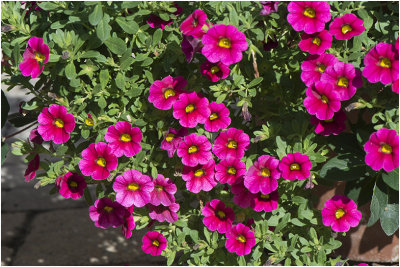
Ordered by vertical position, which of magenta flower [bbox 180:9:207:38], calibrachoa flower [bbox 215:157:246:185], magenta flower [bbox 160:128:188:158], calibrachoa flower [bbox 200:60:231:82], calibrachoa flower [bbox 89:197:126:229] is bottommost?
calibrachoa flower [bbox 89:197:126:229]

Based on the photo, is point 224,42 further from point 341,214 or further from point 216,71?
point 341,214

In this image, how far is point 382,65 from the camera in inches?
67.9

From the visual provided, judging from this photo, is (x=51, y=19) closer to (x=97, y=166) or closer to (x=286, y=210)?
(x=97, y=166)

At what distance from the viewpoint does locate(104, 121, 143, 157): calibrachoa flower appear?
1919 mm

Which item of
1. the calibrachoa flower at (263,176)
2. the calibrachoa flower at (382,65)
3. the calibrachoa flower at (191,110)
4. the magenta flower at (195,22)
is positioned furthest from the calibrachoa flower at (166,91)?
the calibrachoa flower at (382,65)

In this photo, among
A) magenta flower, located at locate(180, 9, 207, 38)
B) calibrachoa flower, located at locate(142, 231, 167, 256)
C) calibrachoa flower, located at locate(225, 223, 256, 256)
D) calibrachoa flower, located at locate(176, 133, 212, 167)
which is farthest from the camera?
calibrachoa flower, located at locate(142, 231, 167, 256)

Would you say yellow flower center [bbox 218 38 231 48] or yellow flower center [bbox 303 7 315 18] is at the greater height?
yellow flower center [bbox 303 7 315 18]

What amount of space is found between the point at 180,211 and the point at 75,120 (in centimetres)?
52

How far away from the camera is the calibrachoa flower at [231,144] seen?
1932mm

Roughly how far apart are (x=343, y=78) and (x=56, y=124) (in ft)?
3.01

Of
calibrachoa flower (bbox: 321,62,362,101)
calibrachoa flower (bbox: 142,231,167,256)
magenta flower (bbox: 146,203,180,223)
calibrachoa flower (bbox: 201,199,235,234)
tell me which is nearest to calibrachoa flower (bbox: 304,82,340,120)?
calibrachoa flower (bbox: 321,62,362,101)

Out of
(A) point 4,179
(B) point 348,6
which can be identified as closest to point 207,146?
(B) point 348,6

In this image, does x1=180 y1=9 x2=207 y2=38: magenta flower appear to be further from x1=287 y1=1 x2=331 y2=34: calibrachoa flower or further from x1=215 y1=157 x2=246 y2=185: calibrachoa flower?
x1=215 y1=157 x2=246 y2=185: calibrachoa flower

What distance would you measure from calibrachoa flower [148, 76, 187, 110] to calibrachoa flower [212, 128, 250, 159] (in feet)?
0.64
